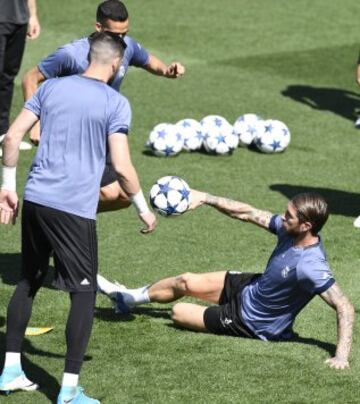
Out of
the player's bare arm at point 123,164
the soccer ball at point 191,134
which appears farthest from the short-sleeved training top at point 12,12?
the player's bare arm at point 123,164

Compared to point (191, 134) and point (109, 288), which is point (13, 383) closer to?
point (109, 288)

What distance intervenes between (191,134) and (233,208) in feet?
18.0

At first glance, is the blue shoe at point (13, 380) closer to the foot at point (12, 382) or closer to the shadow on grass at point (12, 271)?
the foot at point (12, 382)

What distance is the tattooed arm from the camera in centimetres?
870

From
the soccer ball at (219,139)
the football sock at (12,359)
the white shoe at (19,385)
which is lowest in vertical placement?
the white shoe at (19,385)

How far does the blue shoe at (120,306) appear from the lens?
9199 mm

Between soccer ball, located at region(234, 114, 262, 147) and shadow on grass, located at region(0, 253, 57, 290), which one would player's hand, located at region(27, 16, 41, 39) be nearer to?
soccer ball, located at region(234, 114, 262, 147)

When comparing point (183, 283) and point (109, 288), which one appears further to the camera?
point (109, 288)

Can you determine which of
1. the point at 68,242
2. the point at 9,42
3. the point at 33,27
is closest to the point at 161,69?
the point at 68,242

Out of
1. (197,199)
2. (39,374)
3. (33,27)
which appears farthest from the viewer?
(33,27)

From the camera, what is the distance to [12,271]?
10.3 m

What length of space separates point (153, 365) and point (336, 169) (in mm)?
6240

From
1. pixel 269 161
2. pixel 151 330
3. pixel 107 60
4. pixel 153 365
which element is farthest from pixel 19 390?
pixel 269 161

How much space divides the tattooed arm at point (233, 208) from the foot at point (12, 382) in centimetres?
197
